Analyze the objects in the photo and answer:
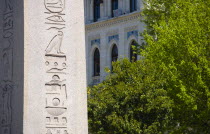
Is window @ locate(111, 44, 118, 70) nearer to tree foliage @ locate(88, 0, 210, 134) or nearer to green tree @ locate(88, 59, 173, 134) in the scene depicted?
tree foliage @ locate(88, 0, 210, 134)

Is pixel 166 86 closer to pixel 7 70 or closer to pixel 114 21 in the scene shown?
pixel 7 70

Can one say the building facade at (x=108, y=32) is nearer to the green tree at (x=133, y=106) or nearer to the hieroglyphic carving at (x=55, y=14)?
the green tree at (x=133, y=106)

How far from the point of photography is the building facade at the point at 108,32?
47062 mm

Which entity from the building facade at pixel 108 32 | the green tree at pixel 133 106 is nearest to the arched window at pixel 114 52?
the building facade at pixel 108 32

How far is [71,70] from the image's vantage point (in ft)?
35.6

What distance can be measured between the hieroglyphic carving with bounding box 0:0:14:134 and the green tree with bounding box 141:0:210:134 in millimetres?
17761

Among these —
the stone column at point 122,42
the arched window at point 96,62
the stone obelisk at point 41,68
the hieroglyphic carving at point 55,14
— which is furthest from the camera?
the arched window at point 96,62

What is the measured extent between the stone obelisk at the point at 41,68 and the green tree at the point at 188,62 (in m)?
17.5

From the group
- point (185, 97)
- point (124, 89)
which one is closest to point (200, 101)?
point (185, 97)

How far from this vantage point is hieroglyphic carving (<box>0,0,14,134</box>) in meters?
10.6

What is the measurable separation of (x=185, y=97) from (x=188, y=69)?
1452mm

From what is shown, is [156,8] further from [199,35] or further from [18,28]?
[18,28]

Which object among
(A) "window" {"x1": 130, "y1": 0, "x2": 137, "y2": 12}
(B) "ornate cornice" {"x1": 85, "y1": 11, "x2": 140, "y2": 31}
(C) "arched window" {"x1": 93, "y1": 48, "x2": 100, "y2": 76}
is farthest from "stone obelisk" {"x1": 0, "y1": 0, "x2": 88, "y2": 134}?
(C) "arched window" {"x1": 93, "y1": 48, "x2": 100, "y2": 76}

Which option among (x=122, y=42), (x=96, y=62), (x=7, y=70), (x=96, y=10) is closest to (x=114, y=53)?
(x=122, y=42)
